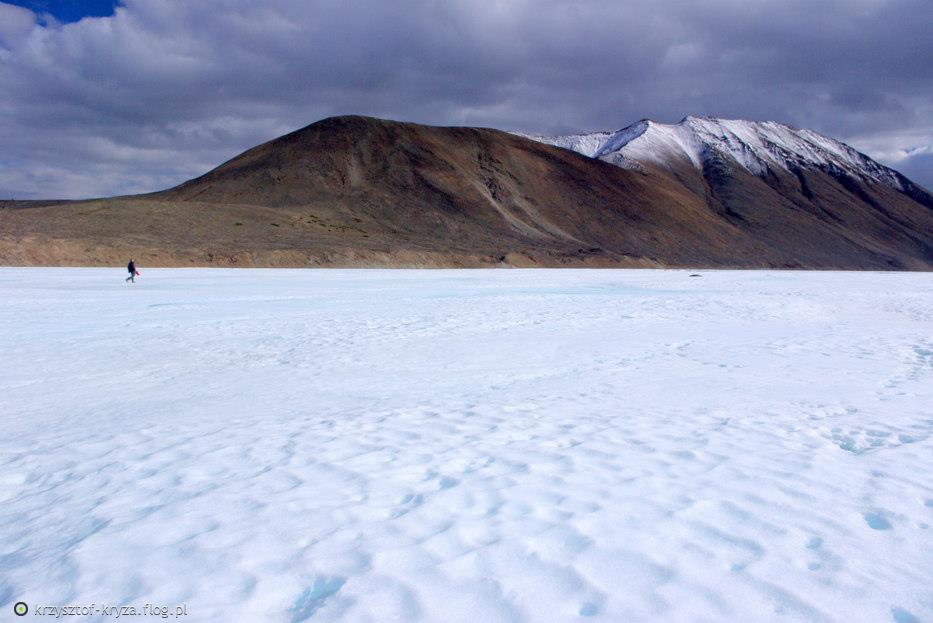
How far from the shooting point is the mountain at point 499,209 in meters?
64.0

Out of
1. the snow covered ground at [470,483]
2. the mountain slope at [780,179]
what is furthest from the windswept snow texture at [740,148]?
the snow covered ground at [470,483]

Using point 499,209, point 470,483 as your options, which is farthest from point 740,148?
point 470,483

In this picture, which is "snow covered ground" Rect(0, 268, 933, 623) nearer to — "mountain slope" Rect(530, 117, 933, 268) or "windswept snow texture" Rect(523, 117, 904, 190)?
"mountain slope" Rect(530, 117, 933, 268)

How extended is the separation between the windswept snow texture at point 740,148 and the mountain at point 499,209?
53 centimetres

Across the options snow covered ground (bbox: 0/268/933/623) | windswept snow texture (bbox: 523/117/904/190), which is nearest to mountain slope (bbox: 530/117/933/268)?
windswept snow texture (bbox: 523/117/904/190)

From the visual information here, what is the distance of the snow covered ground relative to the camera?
3.53 meters

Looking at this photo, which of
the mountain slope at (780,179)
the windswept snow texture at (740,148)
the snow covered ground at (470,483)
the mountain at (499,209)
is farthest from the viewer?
the windswept snow texture at (740,148)

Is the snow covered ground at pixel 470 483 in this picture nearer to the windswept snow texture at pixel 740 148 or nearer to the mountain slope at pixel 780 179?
the mountain slope at pixel 780 179

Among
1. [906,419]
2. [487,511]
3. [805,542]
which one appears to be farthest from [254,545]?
[906,419]

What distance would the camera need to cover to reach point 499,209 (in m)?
100

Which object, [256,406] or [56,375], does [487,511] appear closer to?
[256,406]

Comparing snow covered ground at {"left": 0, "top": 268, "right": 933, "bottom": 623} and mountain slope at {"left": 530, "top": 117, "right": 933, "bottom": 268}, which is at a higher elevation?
mountain slope at {"left": 530, "top": 117, "right": 933, "bottom": 268}

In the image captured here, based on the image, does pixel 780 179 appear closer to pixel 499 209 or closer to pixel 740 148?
pixel 740 148

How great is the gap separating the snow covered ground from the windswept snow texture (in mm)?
135178
